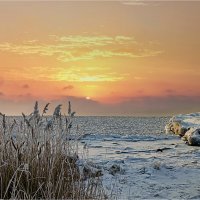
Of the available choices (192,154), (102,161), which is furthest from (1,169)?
(192,154)

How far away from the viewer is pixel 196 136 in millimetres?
11578

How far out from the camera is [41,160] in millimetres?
4855

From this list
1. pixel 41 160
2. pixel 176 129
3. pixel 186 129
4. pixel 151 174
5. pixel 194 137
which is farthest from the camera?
pixel 176 129

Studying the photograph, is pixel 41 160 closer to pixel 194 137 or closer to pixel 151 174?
pixel 151 174

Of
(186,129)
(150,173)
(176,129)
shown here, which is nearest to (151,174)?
(150,173)

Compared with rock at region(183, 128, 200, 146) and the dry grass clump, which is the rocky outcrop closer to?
rock at region(183, 128, 200, 146)

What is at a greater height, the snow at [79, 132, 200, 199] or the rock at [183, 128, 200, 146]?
the rock at [183, 128, 200, 146]

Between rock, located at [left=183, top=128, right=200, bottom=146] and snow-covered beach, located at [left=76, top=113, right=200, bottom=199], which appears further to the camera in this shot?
rock, located at [left=183, top=128, right=200, bottom=146]

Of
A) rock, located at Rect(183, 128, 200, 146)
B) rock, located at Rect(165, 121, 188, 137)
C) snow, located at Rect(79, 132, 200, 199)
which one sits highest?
rock, located at Rect(165, 121, 188, 137)

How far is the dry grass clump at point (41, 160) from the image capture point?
180 inches

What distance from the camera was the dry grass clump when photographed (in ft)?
15.0

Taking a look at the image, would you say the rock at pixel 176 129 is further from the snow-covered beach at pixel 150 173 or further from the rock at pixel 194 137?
the snow-covered beach at pixel 150 173

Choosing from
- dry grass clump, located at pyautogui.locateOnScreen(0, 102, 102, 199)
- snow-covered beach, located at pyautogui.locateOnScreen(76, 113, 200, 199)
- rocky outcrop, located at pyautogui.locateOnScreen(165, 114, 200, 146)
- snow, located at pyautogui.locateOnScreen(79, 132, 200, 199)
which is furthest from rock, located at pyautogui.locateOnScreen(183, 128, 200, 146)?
dry grass clump, located at pyautogui.locateOnScreen(0, 102, 102, 199)

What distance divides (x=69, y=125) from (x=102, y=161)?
352 centimetres
